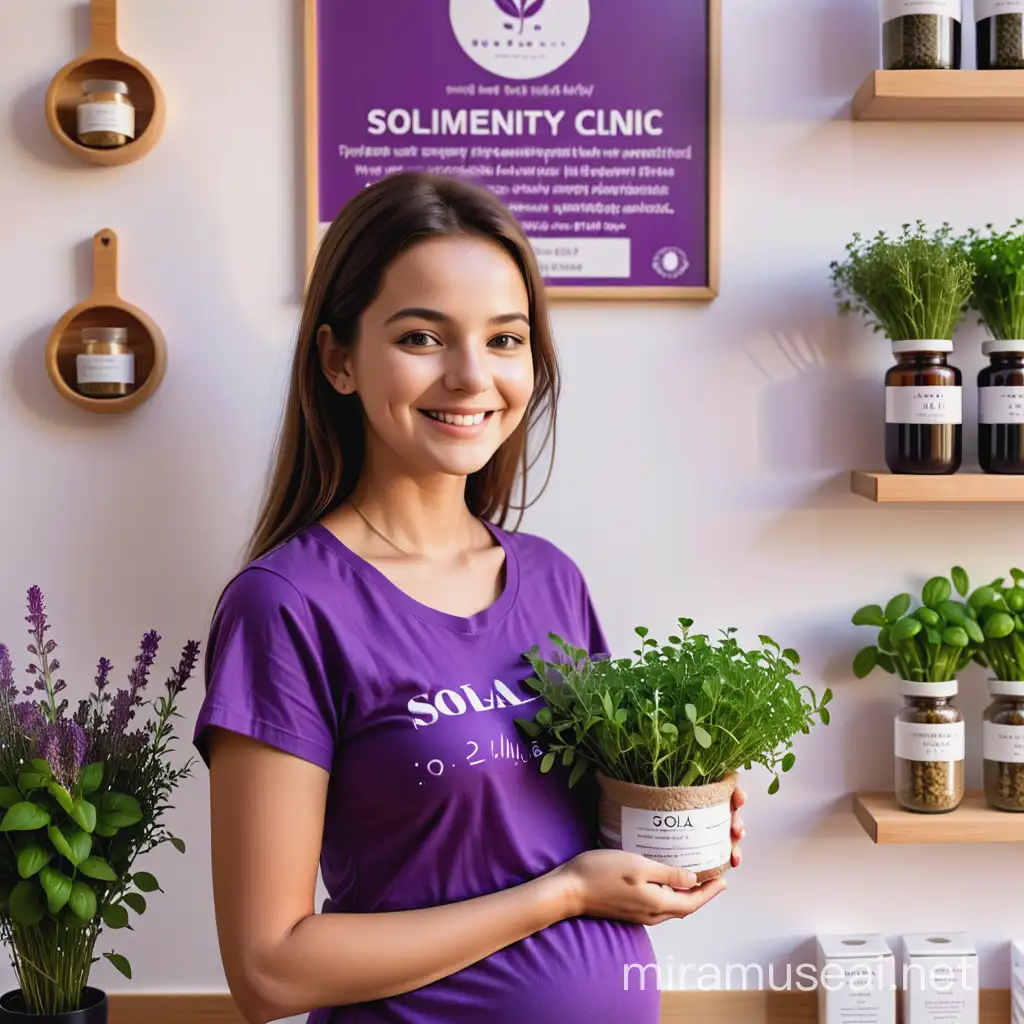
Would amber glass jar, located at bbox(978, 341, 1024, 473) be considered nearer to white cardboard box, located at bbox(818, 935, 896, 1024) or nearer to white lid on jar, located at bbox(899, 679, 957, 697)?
white lid on jar, located at bbox(899, 679, 957, 697)

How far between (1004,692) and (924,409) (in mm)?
390

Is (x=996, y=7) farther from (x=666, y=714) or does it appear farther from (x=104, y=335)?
(x=104, y=335)

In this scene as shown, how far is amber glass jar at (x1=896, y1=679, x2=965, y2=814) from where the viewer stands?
59.7 inches

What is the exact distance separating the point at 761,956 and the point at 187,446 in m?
1.08

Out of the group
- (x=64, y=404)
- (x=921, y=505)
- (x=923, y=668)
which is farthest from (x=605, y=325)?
(x=64, y=404)

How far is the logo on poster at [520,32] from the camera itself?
1.56 metres

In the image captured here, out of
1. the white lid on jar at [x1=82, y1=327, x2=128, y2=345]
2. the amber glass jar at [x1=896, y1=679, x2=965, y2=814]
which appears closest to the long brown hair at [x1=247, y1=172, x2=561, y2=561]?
the white lid on jar at [x1=82, y1=327, x2=128, y2=345]

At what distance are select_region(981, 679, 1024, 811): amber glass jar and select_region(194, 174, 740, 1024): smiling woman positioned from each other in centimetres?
51

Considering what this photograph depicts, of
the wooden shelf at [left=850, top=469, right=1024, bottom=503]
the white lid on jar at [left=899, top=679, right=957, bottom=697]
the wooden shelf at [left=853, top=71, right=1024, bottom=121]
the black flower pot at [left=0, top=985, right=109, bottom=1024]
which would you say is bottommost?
the black flower pot at [left=0, top=985, right=109, bottom=1024]

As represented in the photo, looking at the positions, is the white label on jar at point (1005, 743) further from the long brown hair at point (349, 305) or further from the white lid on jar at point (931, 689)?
the long brown hair at point (349, 305)

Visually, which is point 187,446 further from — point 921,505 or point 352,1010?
point 921,505

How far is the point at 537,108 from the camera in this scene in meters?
1.57

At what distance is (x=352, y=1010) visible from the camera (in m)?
1.10

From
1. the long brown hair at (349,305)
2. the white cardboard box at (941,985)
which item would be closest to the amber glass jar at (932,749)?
the white cardboard box at (941,985)
